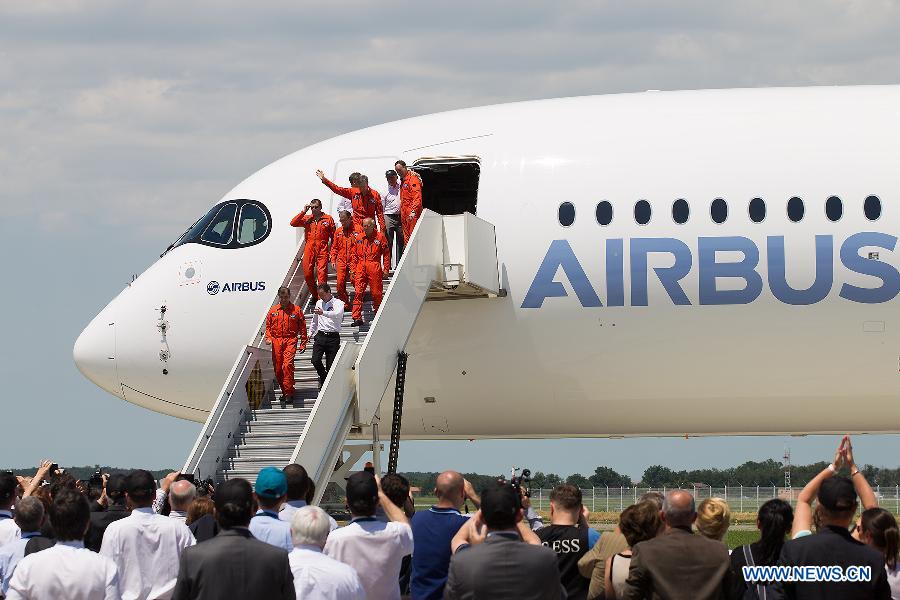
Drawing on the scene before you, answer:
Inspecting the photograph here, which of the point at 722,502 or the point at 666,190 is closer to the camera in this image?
the point at 722,502

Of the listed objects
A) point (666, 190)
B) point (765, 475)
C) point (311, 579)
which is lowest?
point (765, 475)

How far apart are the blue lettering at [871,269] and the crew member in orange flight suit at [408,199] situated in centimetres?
654

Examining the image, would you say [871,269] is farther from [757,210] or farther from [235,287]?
[235,287]

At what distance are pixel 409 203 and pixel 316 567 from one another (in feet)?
42.7

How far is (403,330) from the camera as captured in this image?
66.4 feet

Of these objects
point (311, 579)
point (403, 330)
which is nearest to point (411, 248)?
point (403, 330)

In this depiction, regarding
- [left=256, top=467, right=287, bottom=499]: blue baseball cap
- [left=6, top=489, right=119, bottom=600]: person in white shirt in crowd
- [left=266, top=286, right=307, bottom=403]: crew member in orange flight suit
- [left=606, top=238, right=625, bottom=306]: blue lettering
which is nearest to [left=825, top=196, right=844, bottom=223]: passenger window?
[left=606, top=238, right=625, bottom=306]: blue lettering

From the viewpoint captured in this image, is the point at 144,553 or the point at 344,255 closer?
the point at 144,553

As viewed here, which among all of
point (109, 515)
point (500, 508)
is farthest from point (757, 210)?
point (500, 508)

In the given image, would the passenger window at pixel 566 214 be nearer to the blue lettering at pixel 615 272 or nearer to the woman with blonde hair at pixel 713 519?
the blue lettering at pixel 615 272

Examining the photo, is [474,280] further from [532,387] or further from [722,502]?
[722,502]

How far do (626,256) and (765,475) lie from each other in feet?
106

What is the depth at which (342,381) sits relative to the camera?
19078 mm

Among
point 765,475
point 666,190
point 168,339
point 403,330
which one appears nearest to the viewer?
point 403,330
